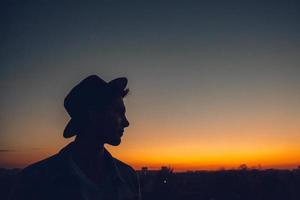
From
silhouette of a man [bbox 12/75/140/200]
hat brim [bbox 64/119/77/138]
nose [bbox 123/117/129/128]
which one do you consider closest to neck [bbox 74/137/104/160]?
silhouette of a man [bbox 12/75/140/200]

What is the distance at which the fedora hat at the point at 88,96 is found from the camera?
325cm

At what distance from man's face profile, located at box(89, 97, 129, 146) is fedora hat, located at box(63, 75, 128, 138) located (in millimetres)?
72

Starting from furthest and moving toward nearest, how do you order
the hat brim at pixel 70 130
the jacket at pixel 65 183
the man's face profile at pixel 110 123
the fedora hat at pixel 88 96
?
the hat brim at pixel 70 130
the fedora hat at pixel 88 96
the man's face profile at pixel 110 123
the jacket at pixel 65 183

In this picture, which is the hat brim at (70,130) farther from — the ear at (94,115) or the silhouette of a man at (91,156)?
the ear at (94,115)

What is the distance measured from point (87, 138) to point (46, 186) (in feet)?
1.87

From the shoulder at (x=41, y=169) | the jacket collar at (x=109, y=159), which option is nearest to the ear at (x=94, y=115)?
the jacket collar at (x=109, y=159)

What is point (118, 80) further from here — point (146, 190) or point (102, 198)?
point (146, 190)

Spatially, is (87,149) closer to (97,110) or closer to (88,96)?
(97,110)

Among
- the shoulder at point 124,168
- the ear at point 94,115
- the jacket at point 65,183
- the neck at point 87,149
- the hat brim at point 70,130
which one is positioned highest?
the ear at point 94,115

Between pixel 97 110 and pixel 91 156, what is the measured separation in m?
0.42

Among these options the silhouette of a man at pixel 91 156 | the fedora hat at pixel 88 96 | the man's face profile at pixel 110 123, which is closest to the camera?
the silhouette of a man at pixel 91 156

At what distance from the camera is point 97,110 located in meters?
3.23

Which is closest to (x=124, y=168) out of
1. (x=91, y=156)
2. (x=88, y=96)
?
(x=91, y=156)

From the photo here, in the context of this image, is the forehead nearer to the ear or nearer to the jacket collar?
the ear
